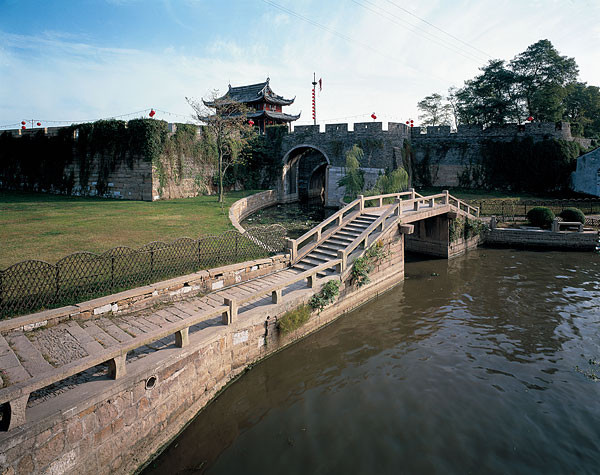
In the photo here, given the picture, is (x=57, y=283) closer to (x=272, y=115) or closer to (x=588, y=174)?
(x=588, y=174)

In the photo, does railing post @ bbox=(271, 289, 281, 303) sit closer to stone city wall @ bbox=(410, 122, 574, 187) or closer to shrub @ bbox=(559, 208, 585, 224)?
shrub @ bbox=(559, 208, 585, 224)

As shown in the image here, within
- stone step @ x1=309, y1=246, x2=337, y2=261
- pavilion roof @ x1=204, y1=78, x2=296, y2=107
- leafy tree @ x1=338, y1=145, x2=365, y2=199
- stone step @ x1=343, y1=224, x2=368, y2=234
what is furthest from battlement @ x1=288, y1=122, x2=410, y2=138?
stone step @ x1=309, y1=246, x2=337, y2=261

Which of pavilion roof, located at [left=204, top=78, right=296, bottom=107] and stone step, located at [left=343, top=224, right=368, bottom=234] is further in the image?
pavilion roof, located at [left=204, top=78, right=296, bottom=107]

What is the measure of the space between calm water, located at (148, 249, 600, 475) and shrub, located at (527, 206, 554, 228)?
896 cm

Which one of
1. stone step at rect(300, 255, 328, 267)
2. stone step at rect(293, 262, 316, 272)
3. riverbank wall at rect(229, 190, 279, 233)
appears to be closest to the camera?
stone step at rect(293, 262, 316, 272)

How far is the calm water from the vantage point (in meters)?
5.67

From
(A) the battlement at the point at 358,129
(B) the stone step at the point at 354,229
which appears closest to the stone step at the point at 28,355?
(B) the stone step at the point at 354,229

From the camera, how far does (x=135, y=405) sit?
17.8ft

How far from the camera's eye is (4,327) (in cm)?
612

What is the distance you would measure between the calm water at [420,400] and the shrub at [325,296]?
808mm

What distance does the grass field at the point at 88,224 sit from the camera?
10352 mm

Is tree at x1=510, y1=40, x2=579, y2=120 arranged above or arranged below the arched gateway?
above

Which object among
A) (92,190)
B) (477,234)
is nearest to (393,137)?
(477,234)

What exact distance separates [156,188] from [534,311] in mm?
20255
